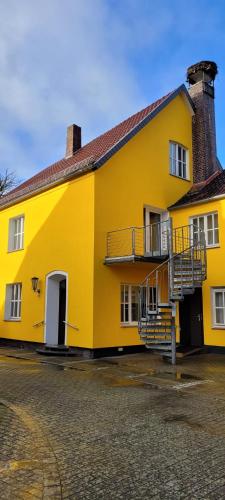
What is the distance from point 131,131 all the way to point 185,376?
27.9 ft

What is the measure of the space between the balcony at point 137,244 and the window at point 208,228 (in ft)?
3.99

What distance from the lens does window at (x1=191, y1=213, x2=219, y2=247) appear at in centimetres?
1404

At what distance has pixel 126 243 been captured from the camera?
1371cm

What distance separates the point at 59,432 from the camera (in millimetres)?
5375

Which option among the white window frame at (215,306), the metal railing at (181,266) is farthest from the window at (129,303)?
the white window frame at (215,306)

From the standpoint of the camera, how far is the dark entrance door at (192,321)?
46.5ft

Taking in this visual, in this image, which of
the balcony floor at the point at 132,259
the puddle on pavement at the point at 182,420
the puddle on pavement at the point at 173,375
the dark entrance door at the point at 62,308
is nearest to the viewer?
the puddle on pavement at the point at 182,420

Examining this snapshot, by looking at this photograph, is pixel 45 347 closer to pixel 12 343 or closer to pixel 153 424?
pixel 12 343

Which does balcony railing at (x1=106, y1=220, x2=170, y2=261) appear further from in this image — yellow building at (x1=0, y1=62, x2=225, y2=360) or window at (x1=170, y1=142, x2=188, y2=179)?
window at (x1=170, y1=142, x2=188, y2=179)

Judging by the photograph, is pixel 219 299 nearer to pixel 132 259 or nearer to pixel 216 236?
pixel 216 236

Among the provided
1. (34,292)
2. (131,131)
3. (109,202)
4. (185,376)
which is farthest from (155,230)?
(185,376)

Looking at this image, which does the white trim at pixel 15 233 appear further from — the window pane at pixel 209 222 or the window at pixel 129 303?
the window pane at pixel 209 222

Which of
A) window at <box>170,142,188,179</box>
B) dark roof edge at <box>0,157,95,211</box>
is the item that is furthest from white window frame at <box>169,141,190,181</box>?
dark roof edge at <box>0,157,95,211</box>

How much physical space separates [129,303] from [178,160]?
6630 millimetres
